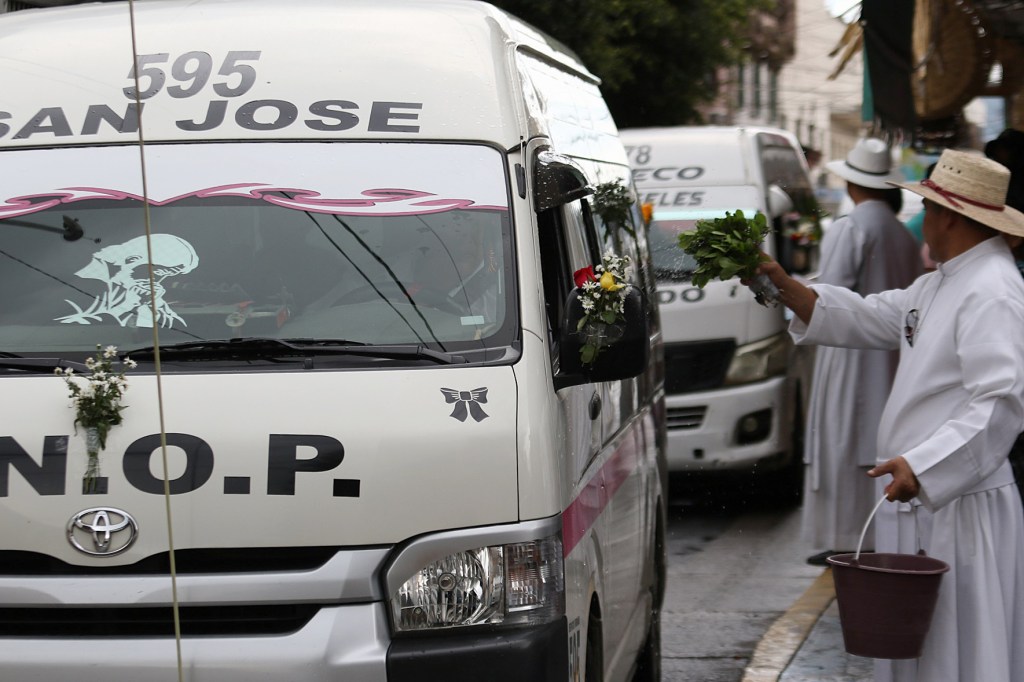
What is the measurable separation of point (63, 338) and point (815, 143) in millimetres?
44954

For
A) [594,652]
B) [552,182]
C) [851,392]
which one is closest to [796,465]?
[851,392]

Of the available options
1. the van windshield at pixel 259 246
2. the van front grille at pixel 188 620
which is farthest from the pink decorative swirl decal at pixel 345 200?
the van front grille at pixel 188 620

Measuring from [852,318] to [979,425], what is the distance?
91 cm

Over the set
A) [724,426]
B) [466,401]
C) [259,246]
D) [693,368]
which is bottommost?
[724,426]

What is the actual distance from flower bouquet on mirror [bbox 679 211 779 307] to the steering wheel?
124 cm

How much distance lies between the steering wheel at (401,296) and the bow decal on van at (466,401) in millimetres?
367

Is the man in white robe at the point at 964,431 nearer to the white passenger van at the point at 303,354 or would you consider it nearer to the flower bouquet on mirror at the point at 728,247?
the flower bouquet on mirror at the point at 728,247

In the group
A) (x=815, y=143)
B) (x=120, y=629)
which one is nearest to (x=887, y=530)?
(x=120, y=629)

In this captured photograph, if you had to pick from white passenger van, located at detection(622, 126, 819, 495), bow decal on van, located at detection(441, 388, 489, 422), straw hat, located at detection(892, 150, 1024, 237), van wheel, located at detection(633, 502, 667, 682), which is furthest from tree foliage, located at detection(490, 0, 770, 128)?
bow decal on van, located at detection(441, 388, 489, 422)

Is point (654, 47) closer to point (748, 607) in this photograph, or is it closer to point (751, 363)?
point (751, 363)

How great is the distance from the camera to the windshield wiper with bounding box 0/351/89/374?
3.73 m

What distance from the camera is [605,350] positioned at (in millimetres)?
3891

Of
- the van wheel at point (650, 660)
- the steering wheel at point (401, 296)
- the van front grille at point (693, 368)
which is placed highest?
the steering wheel at point (401, 296)

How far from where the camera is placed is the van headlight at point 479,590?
3.46 m
